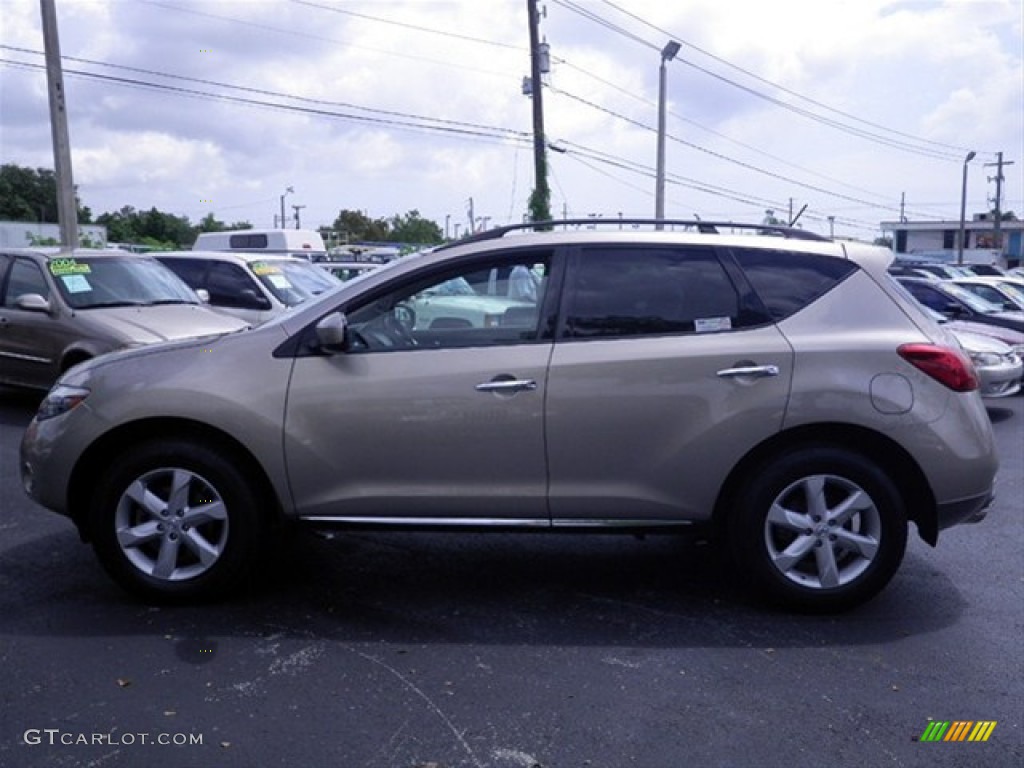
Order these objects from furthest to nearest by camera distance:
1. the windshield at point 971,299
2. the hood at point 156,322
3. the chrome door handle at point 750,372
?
the windshield at point 971,299
the hood at point 156,322
the chrome door handle at point 750,372

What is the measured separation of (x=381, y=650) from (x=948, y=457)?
2.59 m

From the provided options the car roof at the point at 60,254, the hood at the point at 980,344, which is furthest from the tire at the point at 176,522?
the hood at the point at 980,344

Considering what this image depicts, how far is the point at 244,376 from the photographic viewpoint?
4.36 metres

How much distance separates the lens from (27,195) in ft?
275

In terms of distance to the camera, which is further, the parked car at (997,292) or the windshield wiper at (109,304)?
the parked car at (997,292)

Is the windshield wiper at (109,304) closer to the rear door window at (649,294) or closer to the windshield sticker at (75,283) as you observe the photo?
the windshield sticker at (75,283)

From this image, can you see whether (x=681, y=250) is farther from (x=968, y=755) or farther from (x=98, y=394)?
(x=98, y=394)

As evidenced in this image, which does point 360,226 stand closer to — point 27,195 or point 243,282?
point 27,195

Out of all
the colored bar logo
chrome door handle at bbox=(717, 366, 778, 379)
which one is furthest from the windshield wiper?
the colored bar logo

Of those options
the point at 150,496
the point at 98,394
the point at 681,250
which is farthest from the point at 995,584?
the point at 98,394

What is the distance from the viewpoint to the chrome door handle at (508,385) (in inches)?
167

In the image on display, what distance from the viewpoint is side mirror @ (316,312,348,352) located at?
4.27 m

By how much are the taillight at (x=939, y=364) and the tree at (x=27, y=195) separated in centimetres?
8709

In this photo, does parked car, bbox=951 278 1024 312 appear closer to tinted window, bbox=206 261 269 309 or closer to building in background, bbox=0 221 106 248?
tinted window, bbox=206 261 269 309
